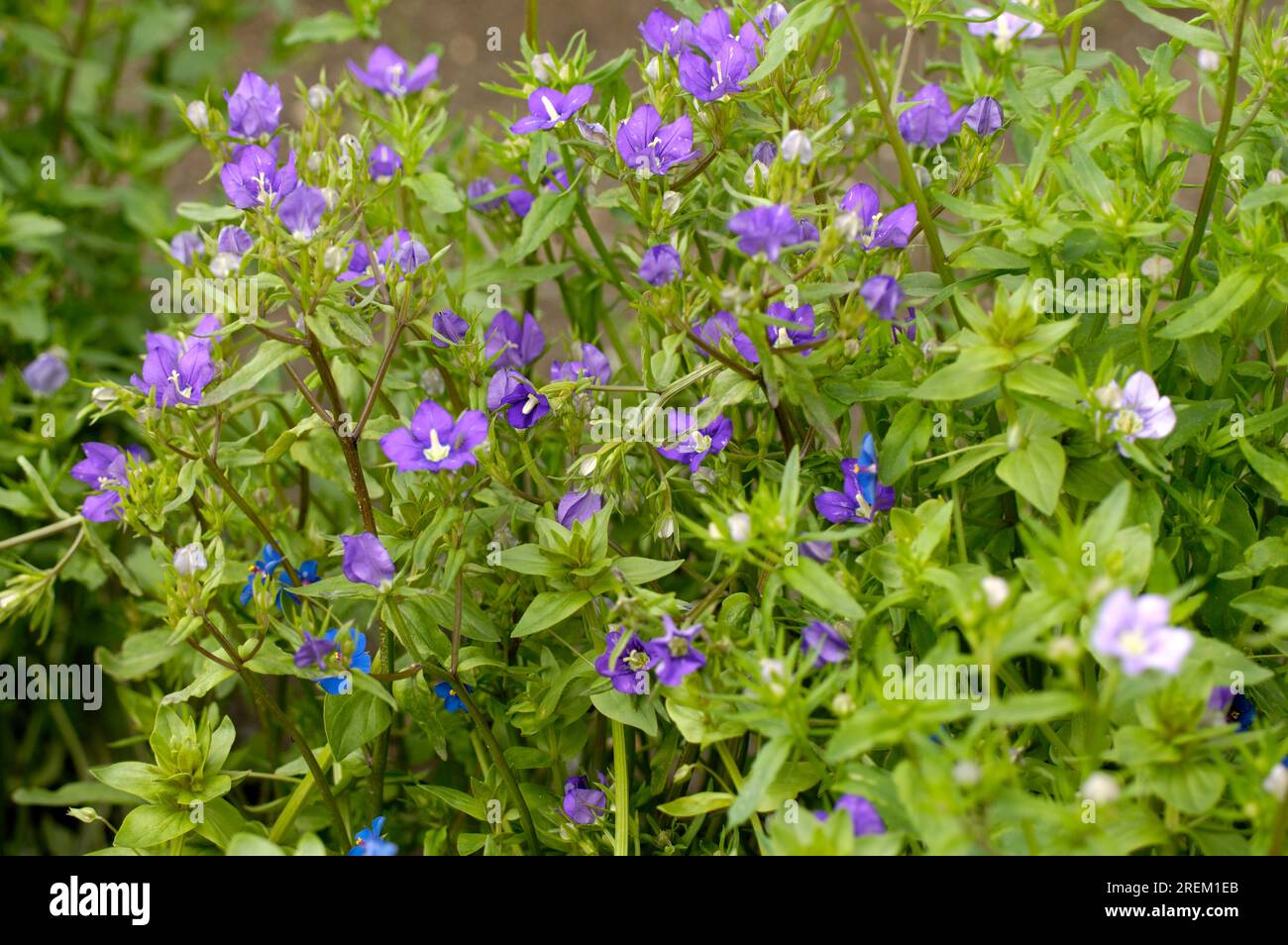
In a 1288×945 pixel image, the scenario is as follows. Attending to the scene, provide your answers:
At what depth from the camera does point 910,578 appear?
1441 millimetres

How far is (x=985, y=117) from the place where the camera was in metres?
1.77

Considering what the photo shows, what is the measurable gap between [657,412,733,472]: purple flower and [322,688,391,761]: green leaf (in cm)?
51

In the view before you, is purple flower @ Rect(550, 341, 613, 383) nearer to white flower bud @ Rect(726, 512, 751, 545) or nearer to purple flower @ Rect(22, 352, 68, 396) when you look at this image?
white flower bud @ Rect(726, 512, 751, 545)

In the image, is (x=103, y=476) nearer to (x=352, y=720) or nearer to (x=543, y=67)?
(x=352, y=720)

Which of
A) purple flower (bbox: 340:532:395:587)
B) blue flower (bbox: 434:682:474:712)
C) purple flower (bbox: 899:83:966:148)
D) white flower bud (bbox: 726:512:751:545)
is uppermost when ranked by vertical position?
purple flower (bbox: 899:83:966:148)

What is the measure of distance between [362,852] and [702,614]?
493mm

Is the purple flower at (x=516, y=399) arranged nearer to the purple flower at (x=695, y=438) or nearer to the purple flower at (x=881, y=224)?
the purple flower at (x=695, y=438)

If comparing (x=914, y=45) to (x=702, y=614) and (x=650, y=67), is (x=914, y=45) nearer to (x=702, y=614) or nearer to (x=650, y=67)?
(x=650, y=67)

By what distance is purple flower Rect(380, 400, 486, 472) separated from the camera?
1506 mm

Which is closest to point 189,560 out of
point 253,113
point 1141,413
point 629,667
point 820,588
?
point 629,667

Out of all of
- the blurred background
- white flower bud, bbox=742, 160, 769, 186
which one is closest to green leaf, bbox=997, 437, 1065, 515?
white flower bud, bbox=742, 160, 769, 186

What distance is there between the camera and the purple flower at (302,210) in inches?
59.5

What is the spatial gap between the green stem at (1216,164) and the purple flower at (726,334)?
60 centimetres
